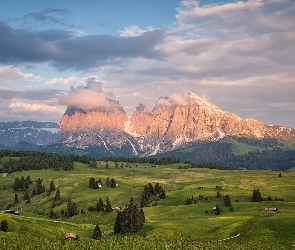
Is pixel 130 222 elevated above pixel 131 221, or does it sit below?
below

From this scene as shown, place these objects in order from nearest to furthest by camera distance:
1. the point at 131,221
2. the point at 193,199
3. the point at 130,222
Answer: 1. the point at 131,221
2. the point at 130,222
3. the point at 193,199

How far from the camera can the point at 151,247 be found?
69875 millimetres

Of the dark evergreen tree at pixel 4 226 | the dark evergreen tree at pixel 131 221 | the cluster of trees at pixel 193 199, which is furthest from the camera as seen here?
the cluster of trees at pixel 193 199

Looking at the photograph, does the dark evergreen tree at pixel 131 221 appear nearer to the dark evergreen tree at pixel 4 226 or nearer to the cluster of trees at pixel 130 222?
the cluster of trees at pixel 130 222

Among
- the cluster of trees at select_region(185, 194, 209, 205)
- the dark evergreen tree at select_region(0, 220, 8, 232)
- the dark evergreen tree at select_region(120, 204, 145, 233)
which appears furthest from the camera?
the cluster of trees at select_region(185, 194, 209, 205)

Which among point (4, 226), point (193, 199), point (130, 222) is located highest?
point (130, 222)

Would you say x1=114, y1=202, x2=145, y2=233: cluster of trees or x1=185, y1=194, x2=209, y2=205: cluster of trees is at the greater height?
x1=114, y1=202, x2=145, y2=233: cluster of trees

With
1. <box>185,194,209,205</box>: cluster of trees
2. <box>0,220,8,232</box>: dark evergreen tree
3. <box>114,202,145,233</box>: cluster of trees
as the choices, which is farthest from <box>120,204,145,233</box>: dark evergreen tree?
<box>185,194,209,205</box>: cluster of trees

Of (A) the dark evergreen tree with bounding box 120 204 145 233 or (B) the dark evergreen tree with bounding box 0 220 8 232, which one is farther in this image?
(A) the dark evergreen tree with bounding box 120 204 145 233

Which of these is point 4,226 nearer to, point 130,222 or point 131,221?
point 130,222

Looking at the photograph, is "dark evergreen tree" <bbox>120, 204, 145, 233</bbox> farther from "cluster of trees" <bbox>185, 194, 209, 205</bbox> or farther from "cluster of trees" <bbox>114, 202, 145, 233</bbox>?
"cluster of trees" <bbox>185, 194, 209, 205</bbox>

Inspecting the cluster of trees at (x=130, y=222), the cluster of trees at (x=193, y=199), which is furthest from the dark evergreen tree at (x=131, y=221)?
the cluster of trees at (x=193, y=199)

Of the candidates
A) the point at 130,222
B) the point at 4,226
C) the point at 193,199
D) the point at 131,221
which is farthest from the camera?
the point at 193,199

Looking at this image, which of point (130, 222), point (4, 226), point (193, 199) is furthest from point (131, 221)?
point (193, 199)
